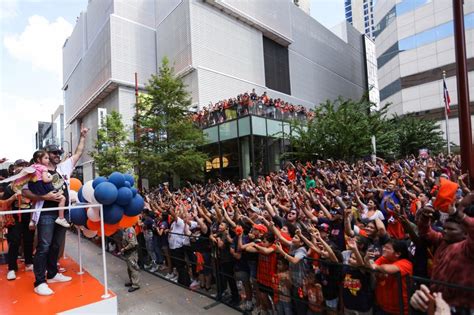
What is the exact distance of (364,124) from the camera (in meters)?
18.1

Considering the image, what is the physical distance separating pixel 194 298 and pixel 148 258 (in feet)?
10.2

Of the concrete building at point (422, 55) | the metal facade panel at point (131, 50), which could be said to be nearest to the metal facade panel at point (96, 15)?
the metal facade panel at point (131, 50)

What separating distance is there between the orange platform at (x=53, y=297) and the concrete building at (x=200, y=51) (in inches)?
871

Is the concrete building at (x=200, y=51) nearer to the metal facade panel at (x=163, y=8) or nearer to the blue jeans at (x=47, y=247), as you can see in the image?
the metal facade panel at (x=163, y=8)

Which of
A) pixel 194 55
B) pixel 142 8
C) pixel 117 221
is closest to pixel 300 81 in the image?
pixel 194 55

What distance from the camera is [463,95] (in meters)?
6.64

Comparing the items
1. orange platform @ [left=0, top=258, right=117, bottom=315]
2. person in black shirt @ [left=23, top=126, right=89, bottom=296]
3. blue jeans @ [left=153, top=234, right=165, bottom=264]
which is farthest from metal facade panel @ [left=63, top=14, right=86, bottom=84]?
orange platform @ [left=0, top=258, right=117, bottom=315]

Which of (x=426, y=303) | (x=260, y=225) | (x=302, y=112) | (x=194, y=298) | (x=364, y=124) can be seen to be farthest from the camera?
(x=302, y=112)

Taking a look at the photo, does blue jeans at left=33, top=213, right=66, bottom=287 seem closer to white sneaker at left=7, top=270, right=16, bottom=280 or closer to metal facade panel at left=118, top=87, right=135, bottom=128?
white sneaker at left=7, top=270, right=16, bottom=280

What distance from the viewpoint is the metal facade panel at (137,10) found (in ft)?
102

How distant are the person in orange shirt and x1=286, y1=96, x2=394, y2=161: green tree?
15.0 meters

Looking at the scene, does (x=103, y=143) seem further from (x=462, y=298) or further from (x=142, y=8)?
(x=462, y=298)

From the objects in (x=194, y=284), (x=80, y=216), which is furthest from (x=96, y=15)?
(x=80, y=216)

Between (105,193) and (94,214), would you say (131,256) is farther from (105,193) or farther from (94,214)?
(105,193)
